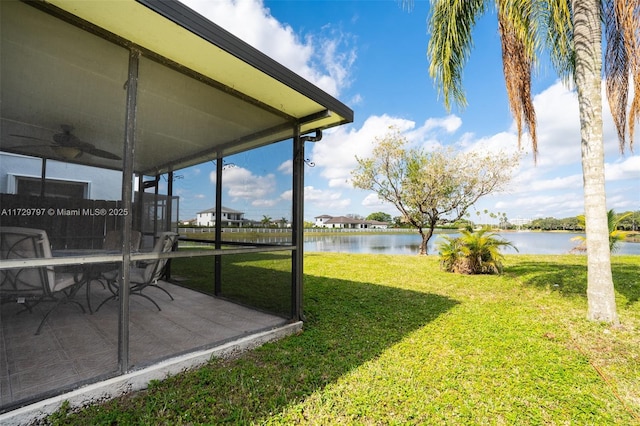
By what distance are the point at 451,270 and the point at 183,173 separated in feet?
23.8

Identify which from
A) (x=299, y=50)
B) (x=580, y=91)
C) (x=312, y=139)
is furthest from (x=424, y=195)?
(x=312, y=139)

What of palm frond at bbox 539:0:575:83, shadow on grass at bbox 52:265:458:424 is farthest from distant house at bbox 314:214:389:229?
shadow on grass at bbox 52:265:458:424

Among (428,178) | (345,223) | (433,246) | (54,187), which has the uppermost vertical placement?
(428,178)

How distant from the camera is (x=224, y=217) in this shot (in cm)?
390

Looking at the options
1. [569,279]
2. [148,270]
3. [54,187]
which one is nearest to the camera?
[54,187]

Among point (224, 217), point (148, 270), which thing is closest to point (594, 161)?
point (224, 217)

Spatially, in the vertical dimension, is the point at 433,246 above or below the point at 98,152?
below

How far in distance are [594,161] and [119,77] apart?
17.5 ft

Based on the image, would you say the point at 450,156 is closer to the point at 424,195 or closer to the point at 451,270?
the point at 424,195

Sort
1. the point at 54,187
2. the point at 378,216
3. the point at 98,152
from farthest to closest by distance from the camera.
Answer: the point at 378,216, the point at 98,152, the point at 54,187

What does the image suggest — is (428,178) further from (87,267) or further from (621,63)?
(87,267)

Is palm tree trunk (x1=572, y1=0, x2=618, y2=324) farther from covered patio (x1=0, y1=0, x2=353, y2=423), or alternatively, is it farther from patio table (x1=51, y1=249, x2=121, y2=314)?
patio table (x1=51, y1=249, x2=121, y2=314)

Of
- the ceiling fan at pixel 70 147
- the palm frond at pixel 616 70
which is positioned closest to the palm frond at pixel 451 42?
the palm frond at pixel 616 70

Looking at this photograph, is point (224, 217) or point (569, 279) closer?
point (224, 217)
